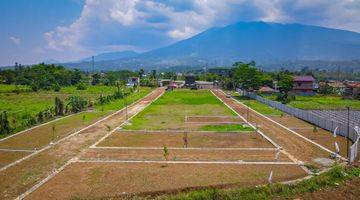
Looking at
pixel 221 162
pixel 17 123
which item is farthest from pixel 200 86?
pixel 221 162

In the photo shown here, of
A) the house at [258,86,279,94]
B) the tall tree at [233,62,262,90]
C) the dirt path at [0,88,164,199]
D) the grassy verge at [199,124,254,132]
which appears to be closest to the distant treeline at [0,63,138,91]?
the tall tree at [233,62,262,90]

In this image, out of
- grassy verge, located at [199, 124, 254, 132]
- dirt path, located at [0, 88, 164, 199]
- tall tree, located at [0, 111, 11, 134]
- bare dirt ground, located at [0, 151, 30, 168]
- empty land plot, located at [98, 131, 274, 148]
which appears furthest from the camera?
grassy verge, located at [199, 124, 254, 132]

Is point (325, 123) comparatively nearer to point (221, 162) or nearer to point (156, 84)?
point (221, 162)

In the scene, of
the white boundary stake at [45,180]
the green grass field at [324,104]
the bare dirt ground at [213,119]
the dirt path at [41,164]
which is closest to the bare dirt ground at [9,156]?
the dirt path at [41,164]

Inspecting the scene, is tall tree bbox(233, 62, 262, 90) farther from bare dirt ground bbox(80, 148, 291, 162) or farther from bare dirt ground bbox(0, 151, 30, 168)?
bare dirt ground bbox(0, 151, 30, 168)

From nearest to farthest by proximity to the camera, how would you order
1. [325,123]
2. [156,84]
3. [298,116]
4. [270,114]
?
[325,123] → [298,116] → [270,114] → [156,84]

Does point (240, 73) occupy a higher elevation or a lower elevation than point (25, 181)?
higher

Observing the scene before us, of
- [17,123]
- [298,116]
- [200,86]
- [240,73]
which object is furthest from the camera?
[200,86]
